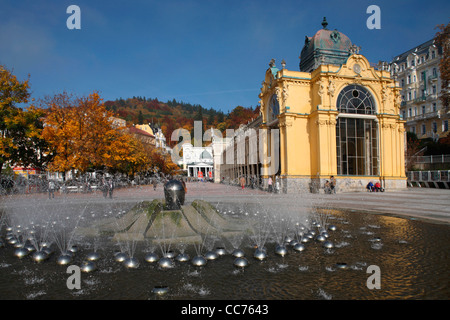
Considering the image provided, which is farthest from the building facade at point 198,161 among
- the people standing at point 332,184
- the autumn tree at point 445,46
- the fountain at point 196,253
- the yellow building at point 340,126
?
the fountain at point 196,253

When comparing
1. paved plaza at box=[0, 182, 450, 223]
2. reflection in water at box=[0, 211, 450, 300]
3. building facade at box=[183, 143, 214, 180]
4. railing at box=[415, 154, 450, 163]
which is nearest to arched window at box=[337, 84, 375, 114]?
paved plaza at box=[0, 182, 450, 223]

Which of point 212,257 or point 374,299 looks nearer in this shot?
point 374,299

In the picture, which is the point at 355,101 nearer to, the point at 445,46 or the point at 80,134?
the point at 445,46

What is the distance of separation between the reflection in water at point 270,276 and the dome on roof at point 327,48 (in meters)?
31.3

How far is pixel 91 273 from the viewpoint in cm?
648

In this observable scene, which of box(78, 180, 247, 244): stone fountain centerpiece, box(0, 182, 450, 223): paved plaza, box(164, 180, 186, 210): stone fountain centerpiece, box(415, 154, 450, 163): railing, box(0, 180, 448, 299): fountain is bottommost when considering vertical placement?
box(0, 182, 450, 223): paved plaza

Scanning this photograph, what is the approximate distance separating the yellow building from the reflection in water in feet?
76.4

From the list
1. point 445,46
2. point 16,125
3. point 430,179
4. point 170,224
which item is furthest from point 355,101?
point 16,125

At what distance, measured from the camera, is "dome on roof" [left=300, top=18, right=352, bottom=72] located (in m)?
36.2

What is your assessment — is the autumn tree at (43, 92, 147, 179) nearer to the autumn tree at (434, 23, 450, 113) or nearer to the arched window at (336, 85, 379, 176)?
the arched window at (336, 85, 379, 176)

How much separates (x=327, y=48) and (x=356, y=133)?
1116 centimetres
